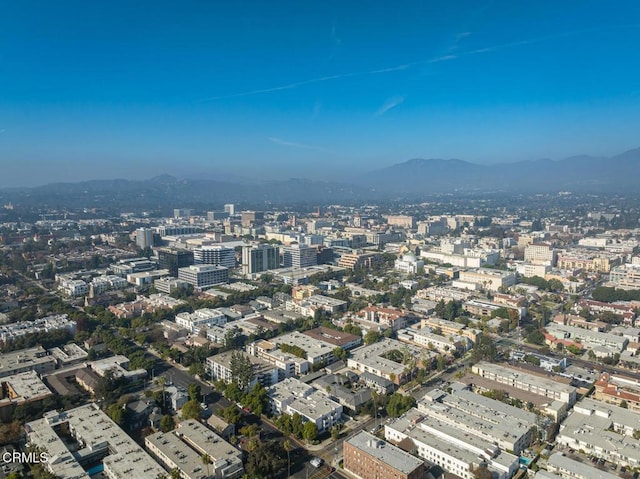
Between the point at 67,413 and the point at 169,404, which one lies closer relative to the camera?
the point at 67,413

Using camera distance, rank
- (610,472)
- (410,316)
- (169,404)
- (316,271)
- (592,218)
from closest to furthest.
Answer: (610,472)
(169,404)
(410,316)
(316,271)
(592,218)

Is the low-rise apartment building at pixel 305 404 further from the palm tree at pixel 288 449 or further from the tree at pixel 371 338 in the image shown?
the tree at pixel 371 338

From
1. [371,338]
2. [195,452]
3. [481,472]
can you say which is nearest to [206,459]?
[195,452]

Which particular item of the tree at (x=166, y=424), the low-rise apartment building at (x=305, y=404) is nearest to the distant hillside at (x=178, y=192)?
the low-rise apartment building at (x=305, y=404)

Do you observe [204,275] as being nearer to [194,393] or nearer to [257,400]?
[194,393]

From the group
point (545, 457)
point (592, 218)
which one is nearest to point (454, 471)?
point (545, 457)

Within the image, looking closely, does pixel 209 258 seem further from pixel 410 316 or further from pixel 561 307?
pixel 561 307
